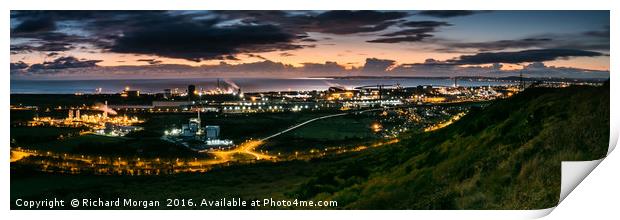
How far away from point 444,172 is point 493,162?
724 millimetres

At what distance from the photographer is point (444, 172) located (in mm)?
8945

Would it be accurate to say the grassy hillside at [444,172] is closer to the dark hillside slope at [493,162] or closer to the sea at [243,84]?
the dark hillside slope at [493,162]

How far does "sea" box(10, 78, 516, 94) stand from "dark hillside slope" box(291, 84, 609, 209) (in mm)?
2414

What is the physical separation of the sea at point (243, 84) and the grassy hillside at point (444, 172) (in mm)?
1533

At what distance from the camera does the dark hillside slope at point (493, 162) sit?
8.09 m

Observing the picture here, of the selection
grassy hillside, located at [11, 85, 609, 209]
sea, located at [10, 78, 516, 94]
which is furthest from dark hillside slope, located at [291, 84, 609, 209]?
sea, located at [10, 78, 516, 94]

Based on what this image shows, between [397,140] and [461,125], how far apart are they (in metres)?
2.56

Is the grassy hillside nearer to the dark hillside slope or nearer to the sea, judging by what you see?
the dark hillside slope

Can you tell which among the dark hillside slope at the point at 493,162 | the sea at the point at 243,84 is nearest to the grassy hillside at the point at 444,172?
the dark hillside slope at the point at 493,162

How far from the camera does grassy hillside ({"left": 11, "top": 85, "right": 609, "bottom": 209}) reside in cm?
819

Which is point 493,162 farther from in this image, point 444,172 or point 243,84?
point 243,84

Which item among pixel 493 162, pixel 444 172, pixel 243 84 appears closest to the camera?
pixel 493 162

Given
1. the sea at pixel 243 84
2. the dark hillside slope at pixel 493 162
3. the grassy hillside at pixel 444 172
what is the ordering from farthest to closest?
1. the sea at pixel 243 84
2. the grassy hillside at pixel 444 172
3. the dark hillside slope at pixel 493 162

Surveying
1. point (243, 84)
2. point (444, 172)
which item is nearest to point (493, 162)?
point (444, 172)
